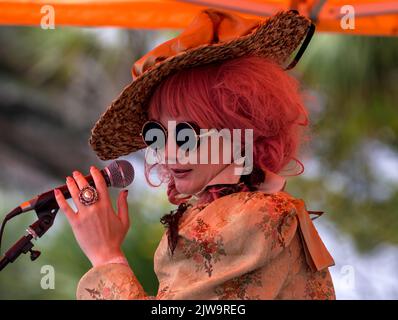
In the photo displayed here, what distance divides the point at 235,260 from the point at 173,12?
1389mm

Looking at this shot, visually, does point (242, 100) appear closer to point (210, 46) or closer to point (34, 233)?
point (210, 46)

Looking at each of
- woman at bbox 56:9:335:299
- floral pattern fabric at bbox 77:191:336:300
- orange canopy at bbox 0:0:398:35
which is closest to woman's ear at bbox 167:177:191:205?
woman at bbox 56:9:335:299

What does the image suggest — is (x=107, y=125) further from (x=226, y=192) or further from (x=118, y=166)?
(x=226, y=192)

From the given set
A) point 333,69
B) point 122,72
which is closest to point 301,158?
point 333,69

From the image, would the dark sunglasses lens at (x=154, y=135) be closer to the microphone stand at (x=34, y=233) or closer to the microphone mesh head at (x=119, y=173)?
the microphone mesh head at (x=119, y=173)

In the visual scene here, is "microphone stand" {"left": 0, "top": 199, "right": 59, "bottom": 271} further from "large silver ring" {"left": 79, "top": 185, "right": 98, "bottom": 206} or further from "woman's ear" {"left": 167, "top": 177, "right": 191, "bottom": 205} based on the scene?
"woman's ear" {"left": 167, "top": 177, "right": 191, "bottom": 205}

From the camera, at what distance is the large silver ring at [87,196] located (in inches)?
51.0

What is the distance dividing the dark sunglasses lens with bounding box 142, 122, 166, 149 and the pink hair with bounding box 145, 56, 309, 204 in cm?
3

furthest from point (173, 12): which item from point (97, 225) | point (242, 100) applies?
point (97, 225)

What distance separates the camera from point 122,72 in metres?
4.30

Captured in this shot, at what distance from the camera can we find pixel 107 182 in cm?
138

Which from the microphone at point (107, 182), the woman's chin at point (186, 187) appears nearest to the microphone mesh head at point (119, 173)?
the microphone at point (107, 182)

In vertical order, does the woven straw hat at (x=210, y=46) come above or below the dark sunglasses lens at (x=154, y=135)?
above

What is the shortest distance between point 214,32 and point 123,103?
8.9 inches
